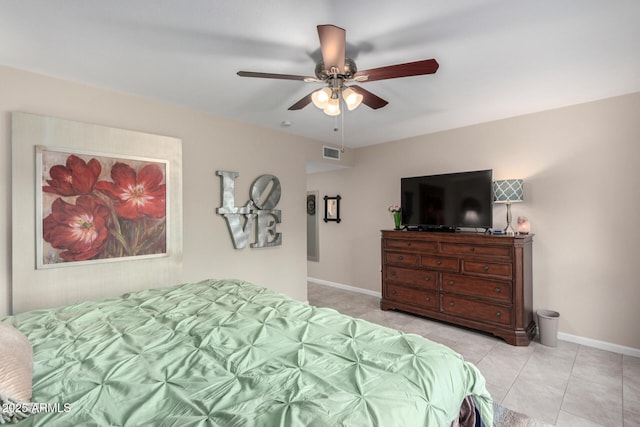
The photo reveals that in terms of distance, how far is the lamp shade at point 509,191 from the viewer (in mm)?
3346

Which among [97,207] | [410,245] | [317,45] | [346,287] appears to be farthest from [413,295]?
[97,207]

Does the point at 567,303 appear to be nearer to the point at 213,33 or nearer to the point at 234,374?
the point at 234,374

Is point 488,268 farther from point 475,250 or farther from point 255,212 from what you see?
point 255,212

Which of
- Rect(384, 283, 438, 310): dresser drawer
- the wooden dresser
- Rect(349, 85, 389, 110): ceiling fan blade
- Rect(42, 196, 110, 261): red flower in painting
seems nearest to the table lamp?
the wooden dresser

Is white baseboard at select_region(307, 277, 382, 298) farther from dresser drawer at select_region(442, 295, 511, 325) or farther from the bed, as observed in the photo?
the bed

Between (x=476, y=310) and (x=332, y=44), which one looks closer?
(x=332, y=44)

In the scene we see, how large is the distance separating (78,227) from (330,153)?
3.34m

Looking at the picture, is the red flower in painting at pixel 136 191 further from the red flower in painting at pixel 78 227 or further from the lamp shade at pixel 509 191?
the lamp shade at pixel 509 191

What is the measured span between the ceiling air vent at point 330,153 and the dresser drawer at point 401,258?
173 cm

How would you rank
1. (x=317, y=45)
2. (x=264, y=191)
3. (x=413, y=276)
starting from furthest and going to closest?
(x=413, y=276) < (x=264, y=191) < (x=317, y=45)

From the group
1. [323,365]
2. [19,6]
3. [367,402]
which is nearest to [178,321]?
[323,365]

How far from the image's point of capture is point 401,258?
4117 mm

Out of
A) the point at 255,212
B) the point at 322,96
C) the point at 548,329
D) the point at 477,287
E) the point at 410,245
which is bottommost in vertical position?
the point at 548,329

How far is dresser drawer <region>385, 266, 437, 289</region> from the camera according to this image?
384 centimetres
